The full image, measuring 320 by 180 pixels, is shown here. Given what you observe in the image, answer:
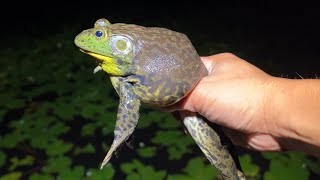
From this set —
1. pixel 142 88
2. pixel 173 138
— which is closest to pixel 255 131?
pixel 142 88

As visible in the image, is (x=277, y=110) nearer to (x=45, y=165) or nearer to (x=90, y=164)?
(x=90, y=164)

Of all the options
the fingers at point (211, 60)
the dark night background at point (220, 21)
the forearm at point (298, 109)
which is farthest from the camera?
the dark night background at point (220, 21)

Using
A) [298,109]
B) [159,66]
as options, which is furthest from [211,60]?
[298,109]

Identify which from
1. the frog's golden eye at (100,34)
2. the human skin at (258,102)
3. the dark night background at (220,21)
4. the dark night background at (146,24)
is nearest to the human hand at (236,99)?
the human skin at (258,102)

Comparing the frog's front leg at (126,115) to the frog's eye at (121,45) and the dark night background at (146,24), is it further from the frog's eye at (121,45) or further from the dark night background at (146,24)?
the dark night background at (146,24)

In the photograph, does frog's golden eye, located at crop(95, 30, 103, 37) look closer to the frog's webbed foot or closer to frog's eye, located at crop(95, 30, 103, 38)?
frog's eye, located at crop(95, 30, 103, 38)

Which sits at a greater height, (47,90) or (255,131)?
(255,131)

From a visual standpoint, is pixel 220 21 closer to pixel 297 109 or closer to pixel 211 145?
pixel 211 145

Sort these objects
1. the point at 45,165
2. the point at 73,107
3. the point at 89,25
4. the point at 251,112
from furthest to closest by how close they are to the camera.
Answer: the point at 89,25 < the point at 73,107 < the point at 45,165 < the point at 251,112
